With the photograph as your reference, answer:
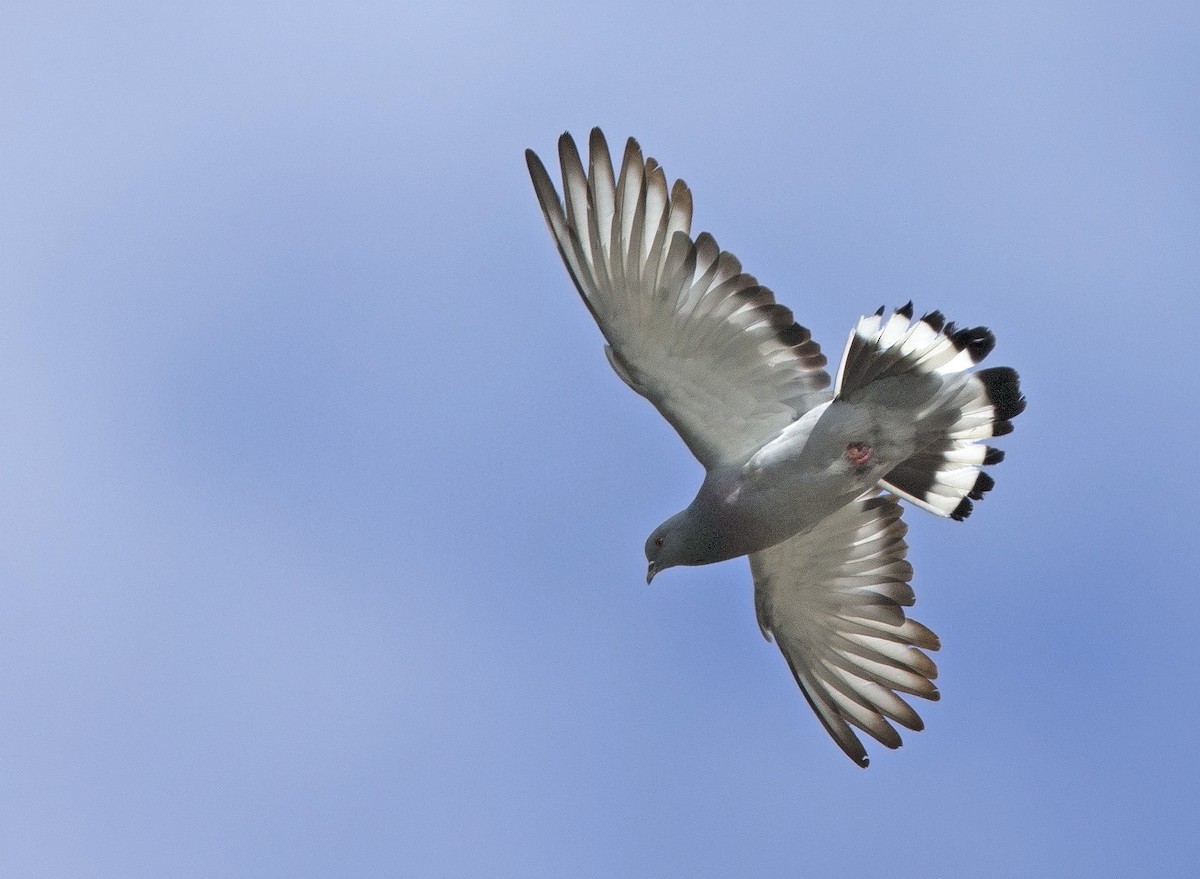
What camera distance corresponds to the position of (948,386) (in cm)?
1228

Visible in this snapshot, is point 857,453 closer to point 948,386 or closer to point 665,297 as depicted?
point 948,386

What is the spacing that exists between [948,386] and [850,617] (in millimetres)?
3023

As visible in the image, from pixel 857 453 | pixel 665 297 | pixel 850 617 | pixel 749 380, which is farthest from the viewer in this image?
pixel 850 617

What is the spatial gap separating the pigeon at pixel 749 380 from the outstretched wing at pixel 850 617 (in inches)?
29.6

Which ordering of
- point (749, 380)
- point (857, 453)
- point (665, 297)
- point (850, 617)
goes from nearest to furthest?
point (665, 297) < point (857, 453) < point (749, 380) < point (850, 617)

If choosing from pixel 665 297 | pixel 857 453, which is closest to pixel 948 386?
pixel 857 453

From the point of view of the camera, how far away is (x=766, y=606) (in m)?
14.5

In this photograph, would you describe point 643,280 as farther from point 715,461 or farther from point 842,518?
point 842,518

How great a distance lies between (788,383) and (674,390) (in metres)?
0.94

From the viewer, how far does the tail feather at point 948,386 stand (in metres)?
12.2

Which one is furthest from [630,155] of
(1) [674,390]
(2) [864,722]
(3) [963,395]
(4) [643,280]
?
(2) [864,722]

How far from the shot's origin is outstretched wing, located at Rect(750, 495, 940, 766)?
1429cm

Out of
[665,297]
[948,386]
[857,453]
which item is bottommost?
[857,453]

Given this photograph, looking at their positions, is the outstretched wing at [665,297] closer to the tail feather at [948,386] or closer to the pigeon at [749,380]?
the pigeon at [749,380]
